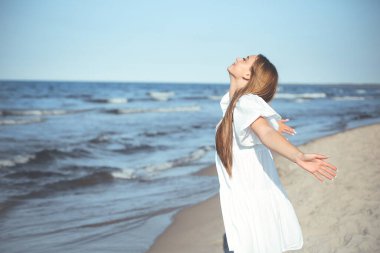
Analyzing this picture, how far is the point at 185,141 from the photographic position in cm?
1459

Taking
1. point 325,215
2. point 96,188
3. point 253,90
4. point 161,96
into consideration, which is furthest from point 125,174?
point 161,96

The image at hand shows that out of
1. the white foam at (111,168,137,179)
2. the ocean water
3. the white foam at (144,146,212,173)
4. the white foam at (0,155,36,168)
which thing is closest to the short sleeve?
the ocean water

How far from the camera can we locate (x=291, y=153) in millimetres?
1988

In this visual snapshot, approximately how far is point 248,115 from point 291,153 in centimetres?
31

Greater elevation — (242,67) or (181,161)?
(242,67)

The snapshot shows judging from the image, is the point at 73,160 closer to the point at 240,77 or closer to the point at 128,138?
the point at 128,138

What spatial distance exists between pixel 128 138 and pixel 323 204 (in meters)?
11.7

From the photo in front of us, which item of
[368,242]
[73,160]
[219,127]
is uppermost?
[219,127]

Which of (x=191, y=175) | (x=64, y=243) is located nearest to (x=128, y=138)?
(x=191, y=175)

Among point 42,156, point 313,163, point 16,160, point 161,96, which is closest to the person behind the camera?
point 313,163

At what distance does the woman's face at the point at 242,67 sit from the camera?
96.2 inches

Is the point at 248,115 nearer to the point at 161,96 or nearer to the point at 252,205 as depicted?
the point at 252,205

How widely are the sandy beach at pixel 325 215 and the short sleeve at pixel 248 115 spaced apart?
194 centimetres

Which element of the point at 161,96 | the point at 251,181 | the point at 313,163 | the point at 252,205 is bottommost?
the point at 161,96
